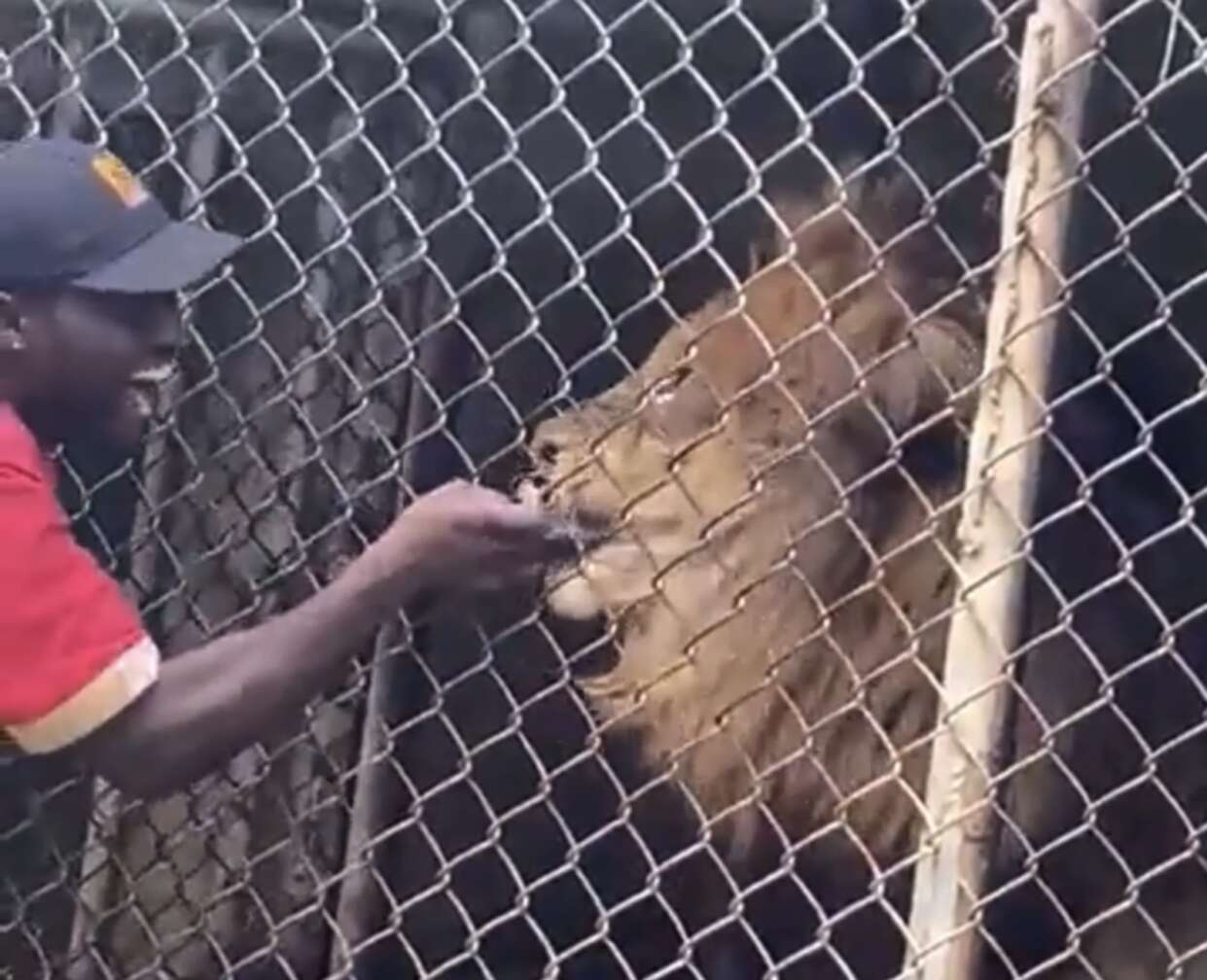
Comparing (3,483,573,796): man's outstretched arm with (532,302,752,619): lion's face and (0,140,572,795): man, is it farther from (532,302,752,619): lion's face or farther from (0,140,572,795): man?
(532,302,752,619): lion's face

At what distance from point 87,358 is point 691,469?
827 millimetres

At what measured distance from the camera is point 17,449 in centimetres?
227

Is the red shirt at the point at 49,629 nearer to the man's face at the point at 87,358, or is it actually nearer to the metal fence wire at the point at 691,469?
the man's face at the point at 87,358

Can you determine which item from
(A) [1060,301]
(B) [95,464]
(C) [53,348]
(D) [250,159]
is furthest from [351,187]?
(A) [1060,301]

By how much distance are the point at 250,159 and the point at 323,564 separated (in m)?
0.58

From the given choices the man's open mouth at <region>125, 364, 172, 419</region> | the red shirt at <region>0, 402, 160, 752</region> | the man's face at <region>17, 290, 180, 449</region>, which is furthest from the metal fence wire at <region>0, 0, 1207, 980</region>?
the red shirt at <region>0, 402, 160, 752</region>

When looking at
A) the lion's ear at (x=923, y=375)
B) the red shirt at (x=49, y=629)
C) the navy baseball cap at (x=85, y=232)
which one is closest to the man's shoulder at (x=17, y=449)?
the red shirt at (x=49, y=629)

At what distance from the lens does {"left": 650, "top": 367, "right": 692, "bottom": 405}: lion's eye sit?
10.1ft

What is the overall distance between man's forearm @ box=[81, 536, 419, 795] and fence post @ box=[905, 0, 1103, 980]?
1.78 feet

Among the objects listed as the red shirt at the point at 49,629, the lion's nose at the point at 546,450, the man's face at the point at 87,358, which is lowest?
the lion's nose at the point at 546,450

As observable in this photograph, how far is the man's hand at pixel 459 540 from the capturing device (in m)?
2.37

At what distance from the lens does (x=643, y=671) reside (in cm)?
306

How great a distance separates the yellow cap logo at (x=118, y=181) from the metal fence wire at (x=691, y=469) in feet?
1.34

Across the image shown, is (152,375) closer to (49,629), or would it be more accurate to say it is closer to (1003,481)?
(49,629)
